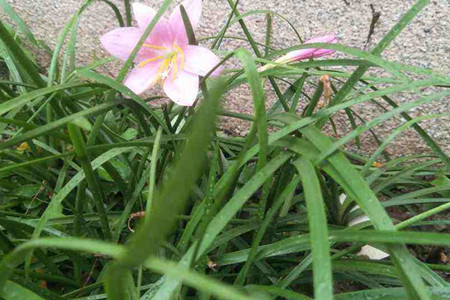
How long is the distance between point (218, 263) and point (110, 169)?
0.23 meters

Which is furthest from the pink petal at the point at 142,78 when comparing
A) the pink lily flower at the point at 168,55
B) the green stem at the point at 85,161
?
the green stem at the point at 85,161

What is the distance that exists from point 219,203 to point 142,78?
11.0 inches

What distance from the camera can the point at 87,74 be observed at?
2.29ft

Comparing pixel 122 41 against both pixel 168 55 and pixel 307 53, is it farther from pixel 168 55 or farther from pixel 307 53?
pixel 307 53

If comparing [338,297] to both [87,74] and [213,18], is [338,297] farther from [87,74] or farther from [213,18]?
[213,18]

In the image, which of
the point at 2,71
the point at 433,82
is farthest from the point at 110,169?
the point at 2,71

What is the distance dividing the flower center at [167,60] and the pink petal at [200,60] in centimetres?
1

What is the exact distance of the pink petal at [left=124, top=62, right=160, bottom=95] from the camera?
75 centimetres

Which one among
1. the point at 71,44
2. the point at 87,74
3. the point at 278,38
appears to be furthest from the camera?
the point at 278,38

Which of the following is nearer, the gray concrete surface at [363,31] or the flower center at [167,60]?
the flower center at [167,60]

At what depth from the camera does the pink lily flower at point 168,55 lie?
28.0 inches

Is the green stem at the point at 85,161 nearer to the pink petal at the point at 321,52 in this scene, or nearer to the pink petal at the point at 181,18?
the pink petal at the point at 181,18

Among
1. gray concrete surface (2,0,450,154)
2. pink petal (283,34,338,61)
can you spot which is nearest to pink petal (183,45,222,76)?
pink petal (283,34,338,61)

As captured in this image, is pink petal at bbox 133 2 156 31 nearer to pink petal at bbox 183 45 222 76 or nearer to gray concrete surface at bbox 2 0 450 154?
pink petal at bbox 183 45 222 76
